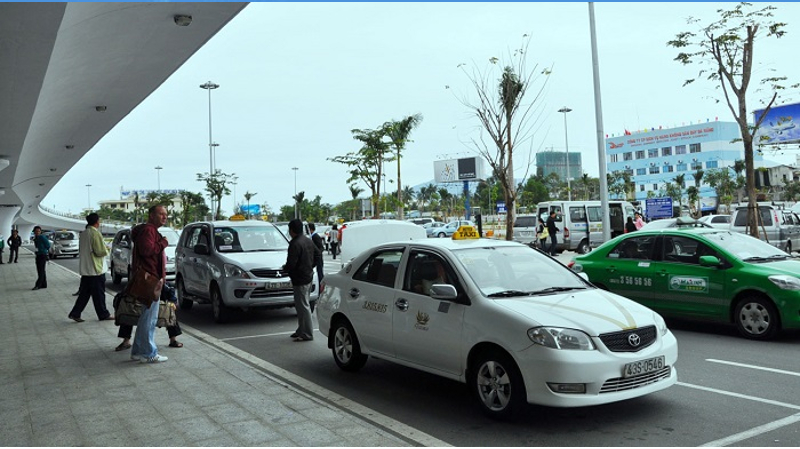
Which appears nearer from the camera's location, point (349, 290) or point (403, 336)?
point (403, 336)

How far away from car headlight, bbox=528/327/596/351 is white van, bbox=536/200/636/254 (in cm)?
2030

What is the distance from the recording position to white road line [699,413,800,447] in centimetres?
486

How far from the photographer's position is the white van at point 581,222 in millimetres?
25219

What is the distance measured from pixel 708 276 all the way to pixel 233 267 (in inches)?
291

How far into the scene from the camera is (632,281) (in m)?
9.97

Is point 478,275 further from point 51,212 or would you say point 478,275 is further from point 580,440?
point 51,212

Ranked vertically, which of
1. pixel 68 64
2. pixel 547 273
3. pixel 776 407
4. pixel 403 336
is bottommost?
pixel 776 407

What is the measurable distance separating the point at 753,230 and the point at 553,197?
85.3m

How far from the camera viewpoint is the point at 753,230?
685 inches

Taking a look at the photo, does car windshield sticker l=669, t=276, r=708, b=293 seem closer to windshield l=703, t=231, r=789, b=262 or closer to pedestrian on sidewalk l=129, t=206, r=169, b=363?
windshield l=703, t=231, r=789, b=262

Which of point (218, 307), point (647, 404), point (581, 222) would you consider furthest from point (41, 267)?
point (581, 222)

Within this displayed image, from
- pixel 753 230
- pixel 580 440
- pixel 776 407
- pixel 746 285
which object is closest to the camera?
pixel 580 440

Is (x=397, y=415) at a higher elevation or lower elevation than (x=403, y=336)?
lower

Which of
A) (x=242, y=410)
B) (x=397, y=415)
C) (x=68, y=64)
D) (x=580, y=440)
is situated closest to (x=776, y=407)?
(x=580, y=440)
